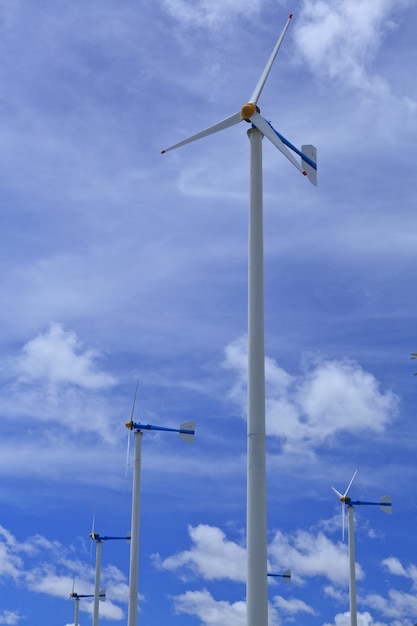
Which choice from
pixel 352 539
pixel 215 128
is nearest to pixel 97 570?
pixel 352 539

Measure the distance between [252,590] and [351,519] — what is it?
61.9 meters

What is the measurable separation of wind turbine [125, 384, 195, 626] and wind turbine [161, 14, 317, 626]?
38.1 m

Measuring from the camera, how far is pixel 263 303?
36250 mm

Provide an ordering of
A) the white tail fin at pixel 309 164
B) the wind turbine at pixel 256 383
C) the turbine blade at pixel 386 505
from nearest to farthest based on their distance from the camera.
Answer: the wind turbine at pixel 256 383, the white tail fin at pixel 309 164, the turbine blade at pixel 386 505

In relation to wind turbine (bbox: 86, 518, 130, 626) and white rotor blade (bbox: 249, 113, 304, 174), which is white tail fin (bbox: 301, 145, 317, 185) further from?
wind turbine (bbox: 86, 518, 130, 626)

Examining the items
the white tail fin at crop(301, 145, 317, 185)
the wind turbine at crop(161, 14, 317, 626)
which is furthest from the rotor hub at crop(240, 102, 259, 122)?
the white tail fin at crop(301, 145, 317, 185)

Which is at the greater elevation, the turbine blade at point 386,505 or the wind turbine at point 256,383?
the turbine blade at point 386,505

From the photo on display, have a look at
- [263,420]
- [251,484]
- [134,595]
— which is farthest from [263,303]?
[134,595]

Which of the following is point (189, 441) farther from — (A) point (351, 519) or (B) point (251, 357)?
(B) point (251, 357)

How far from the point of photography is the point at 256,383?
3497cm

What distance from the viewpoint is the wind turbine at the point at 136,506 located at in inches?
2721

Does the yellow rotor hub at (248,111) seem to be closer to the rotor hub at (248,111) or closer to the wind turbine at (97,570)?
the rotor hub at (248,111)

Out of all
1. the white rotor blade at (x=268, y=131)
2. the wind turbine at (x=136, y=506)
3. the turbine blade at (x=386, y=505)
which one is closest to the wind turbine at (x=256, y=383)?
the white rotor blade at (x=268, y=131)

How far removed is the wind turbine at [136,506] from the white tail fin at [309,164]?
125ft
